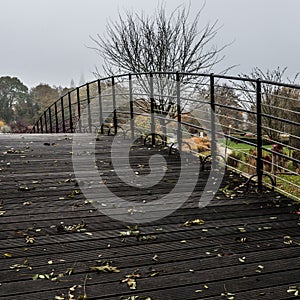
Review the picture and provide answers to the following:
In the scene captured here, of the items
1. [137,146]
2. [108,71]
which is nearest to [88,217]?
[137,146]

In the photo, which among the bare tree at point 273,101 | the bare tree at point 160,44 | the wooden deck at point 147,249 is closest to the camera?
the wooden deck at point 147,249

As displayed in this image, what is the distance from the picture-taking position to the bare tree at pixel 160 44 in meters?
11.5

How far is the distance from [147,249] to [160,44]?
9377mm

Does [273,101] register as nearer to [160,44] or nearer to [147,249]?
[160,44]

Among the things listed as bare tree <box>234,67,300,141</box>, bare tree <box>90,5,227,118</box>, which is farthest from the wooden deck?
bare tree <box>90,5,227,118</box>

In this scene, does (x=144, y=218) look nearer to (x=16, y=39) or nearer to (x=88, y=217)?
(x=88, y=217)

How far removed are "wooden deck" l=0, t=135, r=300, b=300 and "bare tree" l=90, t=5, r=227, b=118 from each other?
25.2 ft

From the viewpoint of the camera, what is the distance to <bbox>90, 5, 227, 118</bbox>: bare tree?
11.5 metres

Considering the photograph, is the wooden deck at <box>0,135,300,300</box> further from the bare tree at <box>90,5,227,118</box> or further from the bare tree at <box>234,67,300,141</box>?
the bare tree at <box>90,5,227,118</box>

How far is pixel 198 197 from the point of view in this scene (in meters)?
3.97

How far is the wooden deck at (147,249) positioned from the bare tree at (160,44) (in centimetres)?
769

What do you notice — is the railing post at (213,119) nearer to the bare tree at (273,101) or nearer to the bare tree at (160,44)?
the bare tree at (273,101)

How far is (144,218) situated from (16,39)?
17.5 meters

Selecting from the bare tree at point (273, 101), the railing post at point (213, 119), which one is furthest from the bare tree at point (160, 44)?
the railing post at point (213, 119)
